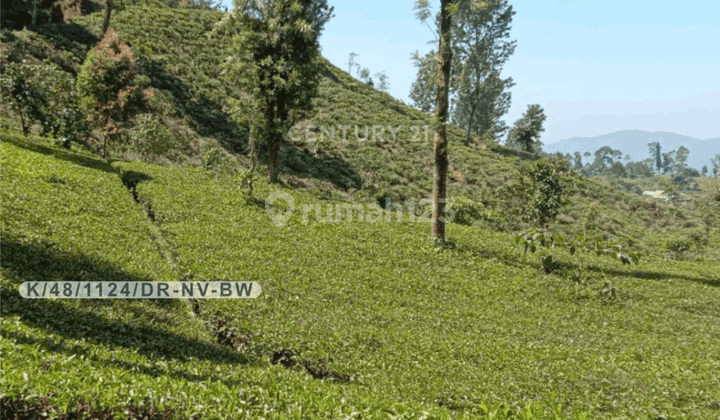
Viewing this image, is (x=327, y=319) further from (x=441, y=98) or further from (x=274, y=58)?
(x=274, y=58)

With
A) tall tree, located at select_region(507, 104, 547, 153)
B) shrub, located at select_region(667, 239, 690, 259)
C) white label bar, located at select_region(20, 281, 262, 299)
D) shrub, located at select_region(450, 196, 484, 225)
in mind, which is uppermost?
tall tree, located at select_region(507, 104, 547, 153)

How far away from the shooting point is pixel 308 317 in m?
11.9

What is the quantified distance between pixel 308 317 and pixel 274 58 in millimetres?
21442

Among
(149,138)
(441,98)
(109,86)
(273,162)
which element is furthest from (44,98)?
(441,98)

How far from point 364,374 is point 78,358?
5278 millimetres

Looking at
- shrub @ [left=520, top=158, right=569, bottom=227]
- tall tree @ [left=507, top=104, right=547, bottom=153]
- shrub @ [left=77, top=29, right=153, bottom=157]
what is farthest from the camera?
tall tree @ [left=507, top=104, right=547, bottom=153]

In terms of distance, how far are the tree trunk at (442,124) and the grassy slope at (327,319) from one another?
148 centimetres

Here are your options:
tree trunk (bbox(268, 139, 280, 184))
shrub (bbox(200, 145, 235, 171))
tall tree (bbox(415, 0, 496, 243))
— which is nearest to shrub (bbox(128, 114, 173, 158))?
shrub (bbox(200, 145, 235, 171))

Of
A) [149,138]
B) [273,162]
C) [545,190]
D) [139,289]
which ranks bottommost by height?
[139,289]

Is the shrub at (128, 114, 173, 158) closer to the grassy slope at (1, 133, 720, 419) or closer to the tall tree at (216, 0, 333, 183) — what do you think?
the tall tree at (216, 0, 333, 183)

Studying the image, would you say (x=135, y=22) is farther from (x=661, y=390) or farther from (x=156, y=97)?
(x=661, y=390)

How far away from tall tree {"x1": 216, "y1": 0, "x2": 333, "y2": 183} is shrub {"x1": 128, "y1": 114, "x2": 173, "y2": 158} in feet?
24.1

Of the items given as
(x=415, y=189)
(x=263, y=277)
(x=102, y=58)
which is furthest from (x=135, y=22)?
(x=263, y=277)

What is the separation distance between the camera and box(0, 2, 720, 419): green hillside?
671 cm
